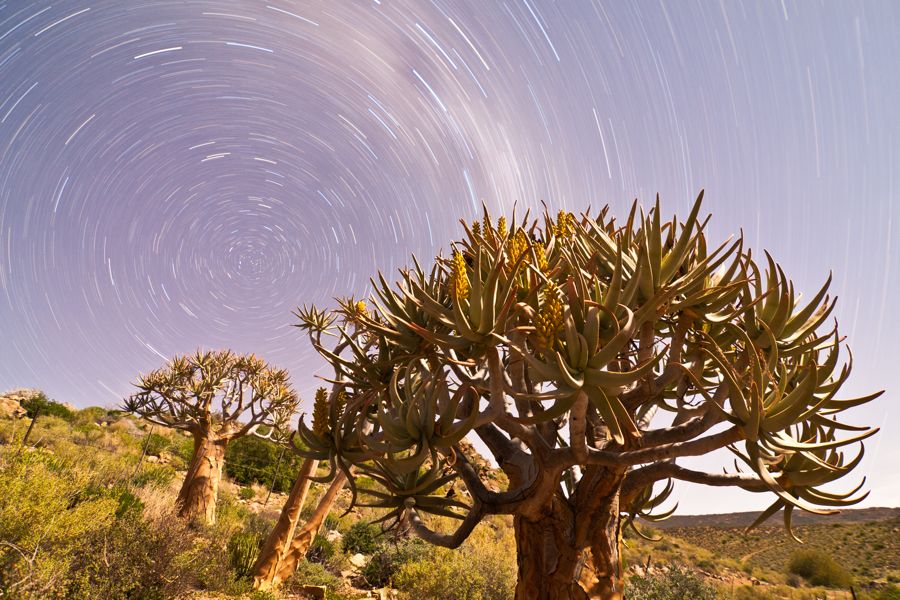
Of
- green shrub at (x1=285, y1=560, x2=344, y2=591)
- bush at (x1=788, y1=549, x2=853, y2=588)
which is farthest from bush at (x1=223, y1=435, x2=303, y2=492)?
bush at (x1=788, y1=549, x2=853, y2=588)

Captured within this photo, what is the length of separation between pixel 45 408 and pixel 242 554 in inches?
976

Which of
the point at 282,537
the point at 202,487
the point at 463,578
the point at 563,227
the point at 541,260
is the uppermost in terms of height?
the point at 563,227

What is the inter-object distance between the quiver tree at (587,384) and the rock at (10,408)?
2840cm

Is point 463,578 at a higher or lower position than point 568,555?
lower

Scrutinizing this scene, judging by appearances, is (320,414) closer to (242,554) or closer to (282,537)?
(282,537)

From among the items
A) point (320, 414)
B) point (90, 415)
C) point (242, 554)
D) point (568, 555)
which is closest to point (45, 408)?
point (90, 415)

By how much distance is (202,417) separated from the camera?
537 inches

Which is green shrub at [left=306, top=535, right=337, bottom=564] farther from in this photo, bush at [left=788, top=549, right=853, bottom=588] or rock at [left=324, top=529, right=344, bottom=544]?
bush at [left=788, top=549, right=853, bottom=588]

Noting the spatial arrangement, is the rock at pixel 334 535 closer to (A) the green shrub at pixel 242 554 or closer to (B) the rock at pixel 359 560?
(B) the rock at pixel 359 560

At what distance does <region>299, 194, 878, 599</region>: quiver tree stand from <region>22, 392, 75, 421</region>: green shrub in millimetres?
29704

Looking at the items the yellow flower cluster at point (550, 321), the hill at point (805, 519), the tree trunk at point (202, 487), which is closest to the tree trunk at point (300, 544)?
the tree trunk at point (202, 487)

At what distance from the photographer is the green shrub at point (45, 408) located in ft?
75.8

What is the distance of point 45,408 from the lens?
2395 cm

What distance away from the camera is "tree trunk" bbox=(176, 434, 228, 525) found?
37.0 ft
